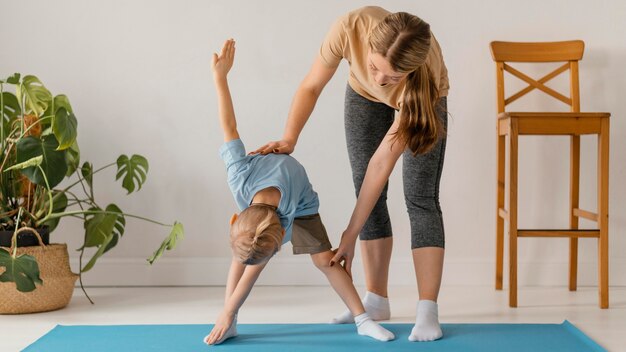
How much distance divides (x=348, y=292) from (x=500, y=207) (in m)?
1.07

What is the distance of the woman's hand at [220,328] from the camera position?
7.20 feet

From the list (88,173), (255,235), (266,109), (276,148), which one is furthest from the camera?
(266,109)

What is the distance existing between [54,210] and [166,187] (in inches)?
19.1

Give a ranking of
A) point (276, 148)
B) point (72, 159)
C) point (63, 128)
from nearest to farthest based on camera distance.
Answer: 1. point (276, 148)
2. point (63, 128)
3. point (72, 159)

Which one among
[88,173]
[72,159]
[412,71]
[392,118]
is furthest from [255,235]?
[88,173]

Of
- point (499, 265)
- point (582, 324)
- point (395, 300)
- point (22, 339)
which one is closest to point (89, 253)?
point (22, 339)

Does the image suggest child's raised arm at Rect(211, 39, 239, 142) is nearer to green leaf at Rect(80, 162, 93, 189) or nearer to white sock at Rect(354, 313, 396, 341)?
white sock at Rect(354, 313, 396, 341)

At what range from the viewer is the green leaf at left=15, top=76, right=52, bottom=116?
9.19ft

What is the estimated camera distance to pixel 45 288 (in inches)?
109

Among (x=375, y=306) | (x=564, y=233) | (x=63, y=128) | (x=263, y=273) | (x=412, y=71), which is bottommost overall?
(x=263, y=273)

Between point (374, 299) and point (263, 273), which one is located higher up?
point (374, 299)

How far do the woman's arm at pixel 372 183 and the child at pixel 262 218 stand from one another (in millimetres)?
59

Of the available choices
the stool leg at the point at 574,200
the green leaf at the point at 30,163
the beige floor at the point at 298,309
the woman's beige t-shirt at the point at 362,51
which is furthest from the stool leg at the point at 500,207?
the green leaf at the point at 30,163

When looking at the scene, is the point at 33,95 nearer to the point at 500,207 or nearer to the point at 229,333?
the point at 229,333
